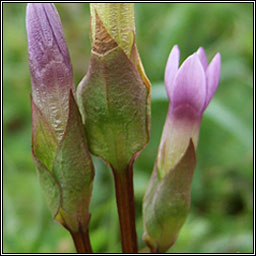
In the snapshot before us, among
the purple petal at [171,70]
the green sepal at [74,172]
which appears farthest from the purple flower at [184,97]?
the green sepal at [74,172]

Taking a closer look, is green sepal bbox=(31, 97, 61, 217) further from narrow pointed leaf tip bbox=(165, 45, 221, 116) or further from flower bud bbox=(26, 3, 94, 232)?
narrow pointed leaf tip bbox=(165, 45, 221, 116)

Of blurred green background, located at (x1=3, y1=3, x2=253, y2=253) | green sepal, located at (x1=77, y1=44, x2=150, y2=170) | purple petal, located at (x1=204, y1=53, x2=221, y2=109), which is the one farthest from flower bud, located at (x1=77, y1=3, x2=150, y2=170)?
blurred green background, located at (x1=3, y1=3, x2=253, y2=253)

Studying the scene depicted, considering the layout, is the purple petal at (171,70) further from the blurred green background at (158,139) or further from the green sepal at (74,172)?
the blurred green background at (158,139)

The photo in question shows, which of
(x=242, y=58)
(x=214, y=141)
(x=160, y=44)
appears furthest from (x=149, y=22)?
(x=214, y=141)

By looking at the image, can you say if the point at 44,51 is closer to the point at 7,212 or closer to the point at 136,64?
the point at 136,64

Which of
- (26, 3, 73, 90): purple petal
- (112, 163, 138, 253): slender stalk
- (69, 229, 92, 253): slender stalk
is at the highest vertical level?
(26, 3, 73, 90): purple petal
